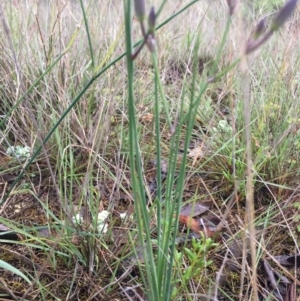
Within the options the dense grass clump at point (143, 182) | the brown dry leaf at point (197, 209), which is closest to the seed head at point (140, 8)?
the dense grass clump at point (143, 182)

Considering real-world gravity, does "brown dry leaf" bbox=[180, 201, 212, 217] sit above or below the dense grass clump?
below

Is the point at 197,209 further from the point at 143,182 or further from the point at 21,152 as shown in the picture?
the point at 21,152

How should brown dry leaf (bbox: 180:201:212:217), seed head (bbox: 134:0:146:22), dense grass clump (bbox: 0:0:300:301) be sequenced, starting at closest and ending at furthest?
seed head (bbox: 134:0:146:22) → dense grass clump (bbox: 0:0:300:301) → brown dry leaf (bbox: 180:201:212:217)

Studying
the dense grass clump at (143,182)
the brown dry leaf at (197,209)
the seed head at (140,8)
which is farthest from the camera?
the brown dry leaf at (197,209)

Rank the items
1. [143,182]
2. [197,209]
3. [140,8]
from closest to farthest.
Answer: [140,8]
[143,182]
[197,209]

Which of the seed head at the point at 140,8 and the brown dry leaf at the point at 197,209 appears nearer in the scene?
the seed head at the point at 140,8

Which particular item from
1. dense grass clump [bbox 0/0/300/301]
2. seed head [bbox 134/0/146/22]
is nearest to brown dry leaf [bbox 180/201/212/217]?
dense grass clump [bbox 0/0/300/301]

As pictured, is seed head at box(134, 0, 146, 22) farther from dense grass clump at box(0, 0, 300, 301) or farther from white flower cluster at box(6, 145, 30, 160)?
white flower cluster at box(6, 145, 30, 160)

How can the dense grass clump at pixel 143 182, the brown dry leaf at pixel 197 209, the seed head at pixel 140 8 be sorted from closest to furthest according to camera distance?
the seed head at pixel 140 8, the dense grass clump at pixel 143 182, the brown dry leaf at pixel 197 209

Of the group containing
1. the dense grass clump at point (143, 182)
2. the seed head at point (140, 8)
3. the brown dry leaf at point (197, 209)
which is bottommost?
the brown dry leaf at point (197, 209)

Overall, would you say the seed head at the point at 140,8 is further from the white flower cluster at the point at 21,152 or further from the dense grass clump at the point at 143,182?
the white flower cluster at the point at 21,152

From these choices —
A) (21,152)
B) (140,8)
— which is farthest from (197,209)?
(140,8)

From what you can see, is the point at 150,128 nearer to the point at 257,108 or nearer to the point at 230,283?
the point at 257,108

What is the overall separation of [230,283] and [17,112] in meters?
0.77
